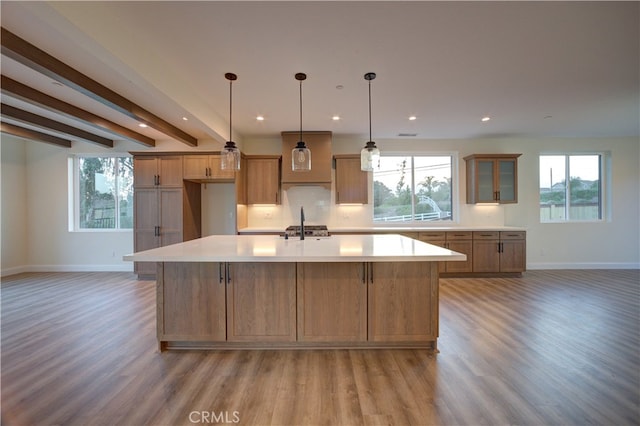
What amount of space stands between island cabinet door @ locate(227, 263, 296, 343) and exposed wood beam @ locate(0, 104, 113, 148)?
3759 mm

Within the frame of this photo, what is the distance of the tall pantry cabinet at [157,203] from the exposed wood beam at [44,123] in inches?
29.2

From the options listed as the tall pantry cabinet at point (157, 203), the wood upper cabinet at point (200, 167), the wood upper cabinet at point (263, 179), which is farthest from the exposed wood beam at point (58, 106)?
the wood upper cabinet at point (263, 179)

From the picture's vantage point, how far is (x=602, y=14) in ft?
6.40

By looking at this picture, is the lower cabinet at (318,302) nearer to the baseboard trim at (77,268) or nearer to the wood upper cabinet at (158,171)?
the wood upper cabinet at (158,171)

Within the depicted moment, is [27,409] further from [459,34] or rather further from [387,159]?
[387,159]

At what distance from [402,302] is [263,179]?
11.7ft

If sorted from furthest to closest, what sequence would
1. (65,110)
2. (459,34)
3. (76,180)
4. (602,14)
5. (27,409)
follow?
(76,180), (65,110), (459,34), (602,14), (27,409)

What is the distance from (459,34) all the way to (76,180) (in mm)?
7061

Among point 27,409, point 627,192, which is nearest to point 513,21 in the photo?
point 27,409

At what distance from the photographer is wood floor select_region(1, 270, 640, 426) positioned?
5.25 ft

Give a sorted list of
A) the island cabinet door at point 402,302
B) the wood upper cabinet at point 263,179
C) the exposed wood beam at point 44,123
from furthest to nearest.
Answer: the wood upper cabinet at point 263,179 → the exposed wood beam at point 44,123 → the island cabinet door at point 402,302

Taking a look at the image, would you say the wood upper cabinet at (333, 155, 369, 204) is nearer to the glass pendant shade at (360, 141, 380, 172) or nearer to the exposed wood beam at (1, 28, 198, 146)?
the glass pendant shade at (360, 141, 380, 172)

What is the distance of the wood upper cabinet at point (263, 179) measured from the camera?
195 inches

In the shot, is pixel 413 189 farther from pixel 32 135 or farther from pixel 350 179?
pixel 32 135
